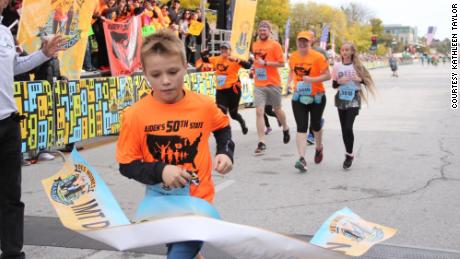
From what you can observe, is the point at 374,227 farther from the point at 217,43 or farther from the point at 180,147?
the point at 217,43

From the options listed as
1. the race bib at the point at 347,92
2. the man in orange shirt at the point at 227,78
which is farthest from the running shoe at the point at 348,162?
the man in orange shirt at the point at 227,78

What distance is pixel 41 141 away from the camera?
825 cm

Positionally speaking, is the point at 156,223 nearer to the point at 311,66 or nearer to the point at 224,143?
the point at 224,143

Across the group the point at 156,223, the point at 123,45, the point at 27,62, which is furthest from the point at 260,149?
the point at 156,223

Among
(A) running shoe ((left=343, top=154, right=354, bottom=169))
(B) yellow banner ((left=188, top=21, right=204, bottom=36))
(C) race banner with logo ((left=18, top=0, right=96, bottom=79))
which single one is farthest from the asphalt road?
(B) yellow banner ((left=188, top=21, right=204, bottom=36))

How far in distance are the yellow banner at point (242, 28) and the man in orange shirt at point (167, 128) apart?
983cm

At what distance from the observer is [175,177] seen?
2.52 m

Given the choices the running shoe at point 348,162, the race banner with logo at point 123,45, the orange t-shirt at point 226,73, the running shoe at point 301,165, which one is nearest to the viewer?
the running shoe at point 301,165

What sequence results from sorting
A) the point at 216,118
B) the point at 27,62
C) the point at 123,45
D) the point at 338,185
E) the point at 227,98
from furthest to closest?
the point at 123,45
the point at 227,98
the point at 338,185
the point at 27,62
the point at 216,118

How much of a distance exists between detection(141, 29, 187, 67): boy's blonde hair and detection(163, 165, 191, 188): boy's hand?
0.50 m

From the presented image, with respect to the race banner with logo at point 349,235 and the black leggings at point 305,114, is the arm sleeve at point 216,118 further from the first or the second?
the black leggings at point 305,114

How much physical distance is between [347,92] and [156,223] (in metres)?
5.42

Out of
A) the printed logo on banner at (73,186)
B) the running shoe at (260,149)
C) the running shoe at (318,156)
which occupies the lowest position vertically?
the running shoe at (260,149)

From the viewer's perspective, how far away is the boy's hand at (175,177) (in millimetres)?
2514
